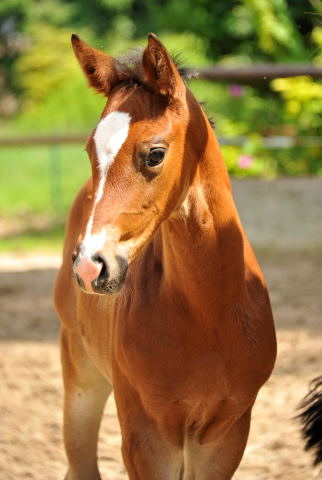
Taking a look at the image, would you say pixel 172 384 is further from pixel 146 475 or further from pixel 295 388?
pixel 295 388

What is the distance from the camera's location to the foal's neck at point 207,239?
288 centimetres

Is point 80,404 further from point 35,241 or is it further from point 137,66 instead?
point 35,241

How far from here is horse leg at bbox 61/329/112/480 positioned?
395cm

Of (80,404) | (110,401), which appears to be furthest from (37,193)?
(80,404)

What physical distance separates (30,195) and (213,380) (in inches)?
477

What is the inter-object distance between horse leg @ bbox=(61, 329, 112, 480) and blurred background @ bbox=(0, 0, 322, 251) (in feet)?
9.15

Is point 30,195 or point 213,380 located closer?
point 213,380

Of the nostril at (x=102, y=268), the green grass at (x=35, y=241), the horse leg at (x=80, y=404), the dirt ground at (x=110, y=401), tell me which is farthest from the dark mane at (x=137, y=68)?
the green grass at (x=35, y=241)

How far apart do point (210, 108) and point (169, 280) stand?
9754 millimetres

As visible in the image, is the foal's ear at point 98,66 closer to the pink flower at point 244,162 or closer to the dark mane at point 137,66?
the dark mane at point 137,66

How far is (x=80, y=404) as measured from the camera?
398 centimetres

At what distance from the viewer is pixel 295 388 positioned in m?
5.39

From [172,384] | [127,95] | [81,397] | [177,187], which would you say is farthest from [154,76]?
[81,397]

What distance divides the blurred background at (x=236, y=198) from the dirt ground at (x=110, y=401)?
11 mm
